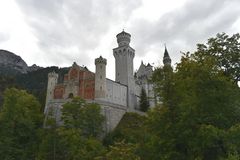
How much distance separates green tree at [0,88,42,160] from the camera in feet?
120

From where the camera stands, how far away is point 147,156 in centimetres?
1930

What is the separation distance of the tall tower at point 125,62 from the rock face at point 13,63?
331 feet

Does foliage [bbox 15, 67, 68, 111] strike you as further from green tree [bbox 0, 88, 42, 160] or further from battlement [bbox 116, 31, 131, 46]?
green tree [bbox 0, 88, 42, 160]

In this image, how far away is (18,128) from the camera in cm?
3984

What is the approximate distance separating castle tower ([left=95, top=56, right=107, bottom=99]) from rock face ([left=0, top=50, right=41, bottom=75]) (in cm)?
10939

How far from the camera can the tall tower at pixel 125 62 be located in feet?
240

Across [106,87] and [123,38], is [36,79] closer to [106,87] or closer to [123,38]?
[123,38]

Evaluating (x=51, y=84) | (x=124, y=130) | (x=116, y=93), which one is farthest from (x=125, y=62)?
(x=124, y=130)

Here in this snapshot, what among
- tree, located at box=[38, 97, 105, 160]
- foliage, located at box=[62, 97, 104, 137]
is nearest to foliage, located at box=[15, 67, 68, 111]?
foliage, located at box=[62, 97, 104, 137]

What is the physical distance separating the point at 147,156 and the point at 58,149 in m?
18.0

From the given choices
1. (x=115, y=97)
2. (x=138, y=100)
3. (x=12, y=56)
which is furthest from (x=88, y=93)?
(x=12, y=56)

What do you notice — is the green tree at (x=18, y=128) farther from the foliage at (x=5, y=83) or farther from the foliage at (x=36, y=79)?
the foliage at (x=36, y=79)

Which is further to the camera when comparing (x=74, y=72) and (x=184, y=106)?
(x=74, y=72)

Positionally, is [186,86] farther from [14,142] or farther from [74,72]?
[74,72]
